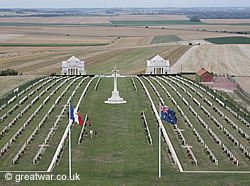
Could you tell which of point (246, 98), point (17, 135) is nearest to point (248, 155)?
point (17, 135)

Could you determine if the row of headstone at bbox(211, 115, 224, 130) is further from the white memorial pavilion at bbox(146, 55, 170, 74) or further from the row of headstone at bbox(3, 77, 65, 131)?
the white memorial pavilion at bbox(146, 55, 170, 74)

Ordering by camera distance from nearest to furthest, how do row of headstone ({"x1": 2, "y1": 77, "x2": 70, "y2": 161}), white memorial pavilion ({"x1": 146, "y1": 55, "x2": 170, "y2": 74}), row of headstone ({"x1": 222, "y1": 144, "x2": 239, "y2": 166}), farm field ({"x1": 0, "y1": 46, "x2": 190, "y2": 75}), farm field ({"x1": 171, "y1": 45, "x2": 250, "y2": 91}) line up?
row of headstone ({"x1": 222, "y1": 144, "x2": 239, "y2": 166})
row of headstone ({"x1": 2, "y1": 77, "x2": 70, "y2": 161})
white memorial pavilion ({"x1": 146, "y1": 55, "x2": 170, "y2": 74})
farm field ({"x1": 171, "y1": 45, "x2": 250, "y2": 91})
farm field ({"x1": 0, "y1": 46, "x2": 190, "y2": 75})

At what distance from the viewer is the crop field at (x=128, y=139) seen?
33.2m

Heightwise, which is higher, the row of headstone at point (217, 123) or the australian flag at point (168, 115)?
the australian flag at point (168, 115)

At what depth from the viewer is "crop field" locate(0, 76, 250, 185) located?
33.2 m

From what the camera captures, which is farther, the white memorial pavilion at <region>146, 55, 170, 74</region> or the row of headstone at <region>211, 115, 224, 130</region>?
the white memorial pavilion at <region>146, 55, 170, 74</region>

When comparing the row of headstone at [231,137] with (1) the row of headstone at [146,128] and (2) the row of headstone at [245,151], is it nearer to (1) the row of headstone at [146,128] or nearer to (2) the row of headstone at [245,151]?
(2) the row of headstone at [245,151]

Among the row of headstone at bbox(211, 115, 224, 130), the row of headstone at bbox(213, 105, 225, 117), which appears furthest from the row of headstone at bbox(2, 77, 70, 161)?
the row of headstone at bbox(213, 105, 225, 117)

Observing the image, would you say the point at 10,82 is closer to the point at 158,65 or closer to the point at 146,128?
the point at 158,65

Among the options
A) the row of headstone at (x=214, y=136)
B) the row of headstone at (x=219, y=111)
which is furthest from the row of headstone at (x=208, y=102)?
the row of headstone at (x=214, y=136)

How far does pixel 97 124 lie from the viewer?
47.9 meters

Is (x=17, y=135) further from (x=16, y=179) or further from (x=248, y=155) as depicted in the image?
(x=248, y=155)

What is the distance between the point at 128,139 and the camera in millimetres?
42375

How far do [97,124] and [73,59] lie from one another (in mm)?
54451
